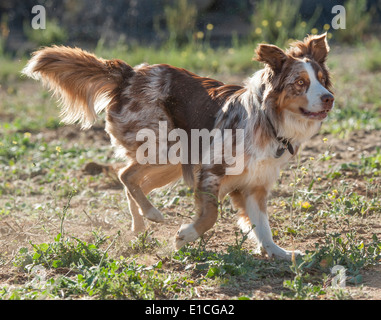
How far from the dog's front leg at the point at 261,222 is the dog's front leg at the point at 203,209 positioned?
14.6 inches

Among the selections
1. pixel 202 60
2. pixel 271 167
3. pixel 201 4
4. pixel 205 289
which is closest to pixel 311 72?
pixel 271 167

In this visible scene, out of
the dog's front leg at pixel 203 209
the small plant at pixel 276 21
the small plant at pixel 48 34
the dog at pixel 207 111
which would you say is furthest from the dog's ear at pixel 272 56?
the small plant at pixel 48 34

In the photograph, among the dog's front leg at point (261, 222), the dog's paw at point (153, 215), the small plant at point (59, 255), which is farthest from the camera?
the dog's paw at point (153, 215)

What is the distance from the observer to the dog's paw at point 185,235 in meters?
4.87

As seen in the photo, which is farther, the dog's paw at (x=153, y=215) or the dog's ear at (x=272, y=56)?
the dog's paw at (x=153, y=215)

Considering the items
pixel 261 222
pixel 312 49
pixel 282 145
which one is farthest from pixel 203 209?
pixel 312 49

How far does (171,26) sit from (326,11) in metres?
3.43

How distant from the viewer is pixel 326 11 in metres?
13.6

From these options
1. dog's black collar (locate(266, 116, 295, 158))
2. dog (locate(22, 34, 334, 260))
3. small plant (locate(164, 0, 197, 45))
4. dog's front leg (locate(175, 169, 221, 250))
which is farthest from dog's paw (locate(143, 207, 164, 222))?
small plant (locate(164, 0, 197, 45))

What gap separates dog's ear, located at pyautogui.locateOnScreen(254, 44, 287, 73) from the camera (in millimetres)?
4797

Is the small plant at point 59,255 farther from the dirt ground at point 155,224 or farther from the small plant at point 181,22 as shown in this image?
the small plant at point 181,22

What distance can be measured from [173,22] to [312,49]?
27.5 ft

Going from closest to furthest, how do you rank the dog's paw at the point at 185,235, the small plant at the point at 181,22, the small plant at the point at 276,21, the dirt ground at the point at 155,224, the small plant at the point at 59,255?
the dirt ground at the point at 155,224 → the small plant at the point at 59,255 → the dog's paw at the point at 185,235 → the small plant at the point at 276,21 → the small plant at the point at 181,22

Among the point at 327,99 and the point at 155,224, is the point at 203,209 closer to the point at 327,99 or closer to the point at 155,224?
the point at 155,224
